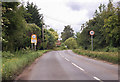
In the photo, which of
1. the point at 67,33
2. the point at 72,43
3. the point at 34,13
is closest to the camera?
the point at 34,13

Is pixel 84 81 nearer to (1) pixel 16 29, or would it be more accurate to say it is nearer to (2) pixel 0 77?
(2) pixel 0 77

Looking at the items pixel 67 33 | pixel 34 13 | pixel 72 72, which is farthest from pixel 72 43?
pixel 72 72

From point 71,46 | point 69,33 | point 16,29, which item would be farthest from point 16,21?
point 69,33

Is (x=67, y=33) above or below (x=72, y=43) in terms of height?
above

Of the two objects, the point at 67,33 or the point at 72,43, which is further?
the point at 67,33

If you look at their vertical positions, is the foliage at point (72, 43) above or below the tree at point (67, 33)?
below

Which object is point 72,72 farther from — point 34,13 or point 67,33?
point 67,33

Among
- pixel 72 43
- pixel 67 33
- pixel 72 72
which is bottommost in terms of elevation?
pixel 72 72

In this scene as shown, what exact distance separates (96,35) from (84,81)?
40254mm

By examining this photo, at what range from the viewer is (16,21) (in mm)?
16062

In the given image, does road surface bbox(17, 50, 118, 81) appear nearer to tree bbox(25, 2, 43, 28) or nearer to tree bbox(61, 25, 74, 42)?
tree bbox(25, 2, 43, 28)

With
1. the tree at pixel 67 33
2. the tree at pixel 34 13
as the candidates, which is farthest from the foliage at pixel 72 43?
the tree at pixel 34 13

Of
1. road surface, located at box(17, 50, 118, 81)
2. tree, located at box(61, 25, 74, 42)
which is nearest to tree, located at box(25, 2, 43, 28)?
road surface, located at box(17, 50, 118, 81)

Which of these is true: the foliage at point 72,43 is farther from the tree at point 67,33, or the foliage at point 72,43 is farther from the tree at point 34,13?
the tree at point 34,13
